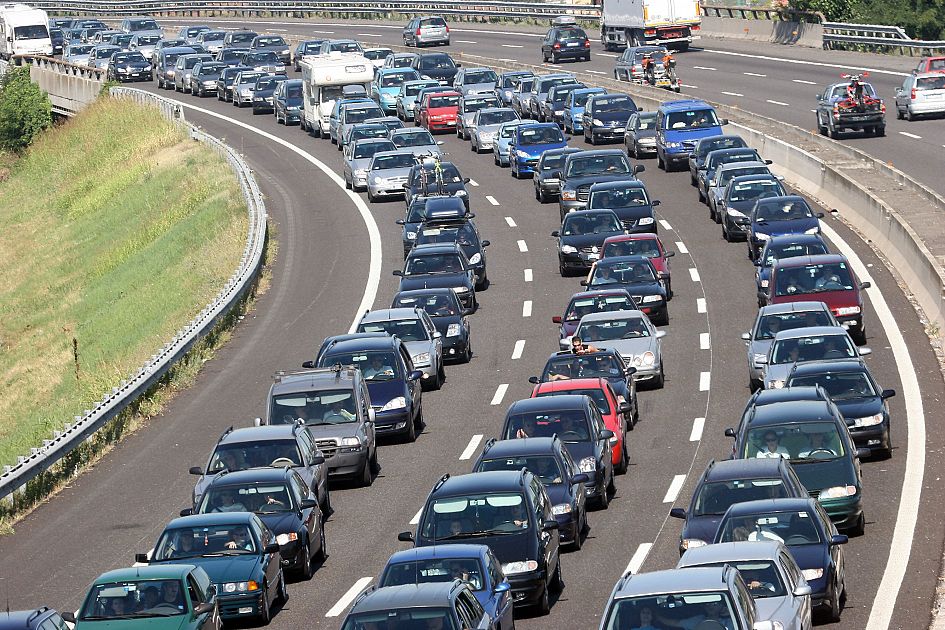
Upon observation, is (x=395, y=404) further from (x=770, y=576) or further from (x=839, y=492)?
(x=770, y=576)

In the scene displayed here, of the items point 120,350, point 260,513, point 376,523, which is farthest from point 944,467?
point 120,350

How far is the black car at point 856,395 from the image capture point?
997 inches

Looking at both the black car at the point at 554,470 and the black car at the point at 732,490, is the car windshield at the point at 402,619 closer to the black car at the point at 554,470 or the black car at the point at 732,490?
the black car at the point at 732,490

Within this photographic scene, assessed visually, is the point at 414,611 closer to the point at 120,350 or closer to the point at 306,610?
the point at 306,610

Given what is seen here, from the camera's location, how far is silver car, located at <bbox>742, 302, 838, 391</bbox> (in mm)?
30484

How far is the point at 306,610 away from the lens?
66.8ft

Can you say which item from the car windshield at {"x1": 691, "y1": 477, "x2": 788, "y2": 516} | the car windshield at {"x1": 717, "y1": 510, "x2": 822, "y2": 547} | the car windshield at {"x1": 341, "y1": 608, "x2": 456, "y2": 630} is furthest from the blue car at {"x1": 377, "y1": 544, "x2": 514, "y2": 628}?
the car windshield at {"x1": 691, "y1": 477, "x2": 788, "y2": 516}

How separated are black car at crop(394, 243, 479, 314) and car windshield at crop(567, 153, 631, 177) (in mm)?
9119

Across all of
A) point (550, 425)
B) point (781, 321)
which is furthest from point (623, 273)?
point (550, 425)

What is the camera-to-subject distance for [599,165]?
48219mm

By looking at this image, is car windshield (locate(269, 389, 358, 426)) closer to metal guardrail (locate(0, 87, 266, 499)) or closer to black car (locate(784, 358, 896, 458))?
metal guardrail (locate(0, 87, 266, 499))

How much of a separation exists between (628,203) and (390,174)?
36.5ft

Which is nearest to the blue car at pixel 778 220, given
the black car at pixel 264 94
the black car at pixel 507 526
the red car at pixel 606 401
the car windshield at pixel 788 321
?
the car windshield at pixel 788 321

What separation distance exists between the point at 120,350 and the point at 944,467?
2368 centimetres
